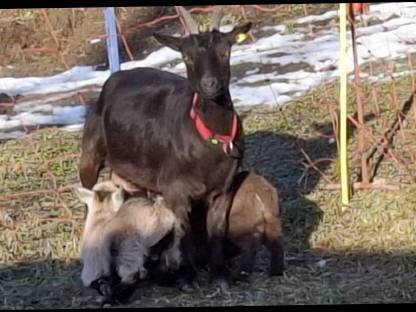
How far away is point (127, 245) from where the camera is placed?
5.99 metres

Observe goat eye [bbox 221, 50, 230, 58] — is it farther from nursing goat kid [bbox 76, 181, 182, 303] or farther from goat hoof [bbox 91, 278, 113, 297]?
goat hoof [bbox 91, 278, 113, 297]

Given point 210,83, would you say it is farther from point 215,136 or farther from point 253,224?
point 253,224

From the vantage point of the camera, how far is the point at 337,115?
26.8ft

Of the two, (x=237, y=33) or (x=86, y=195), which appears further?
(x=86, y=195)

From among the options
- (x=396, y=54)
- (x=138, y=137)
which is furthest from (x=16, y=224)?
(x=396, y=54)

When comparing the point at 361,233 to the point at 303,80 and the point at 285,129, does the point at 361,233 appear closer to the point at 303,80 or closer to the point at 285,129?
the point at 285,129

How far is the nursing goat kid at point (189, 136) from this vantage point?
596 cm

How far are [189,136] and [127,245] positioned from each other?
2.03ft

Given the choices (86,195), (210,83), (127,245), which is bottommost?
(127,245)

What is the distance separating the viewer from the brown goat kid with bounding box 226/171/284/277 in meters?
6.16

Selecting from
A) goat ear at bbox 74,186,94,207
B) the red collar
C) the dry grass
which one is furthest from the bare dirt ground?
the red collar

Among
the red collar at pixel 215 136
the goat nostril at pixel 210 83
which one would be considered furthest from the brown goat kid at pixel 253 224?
the goat nostril at pixel 210 83

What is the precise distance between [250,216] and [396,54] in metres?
4.37

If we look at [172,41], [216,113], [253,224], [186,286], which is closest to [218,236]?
[253,224]
